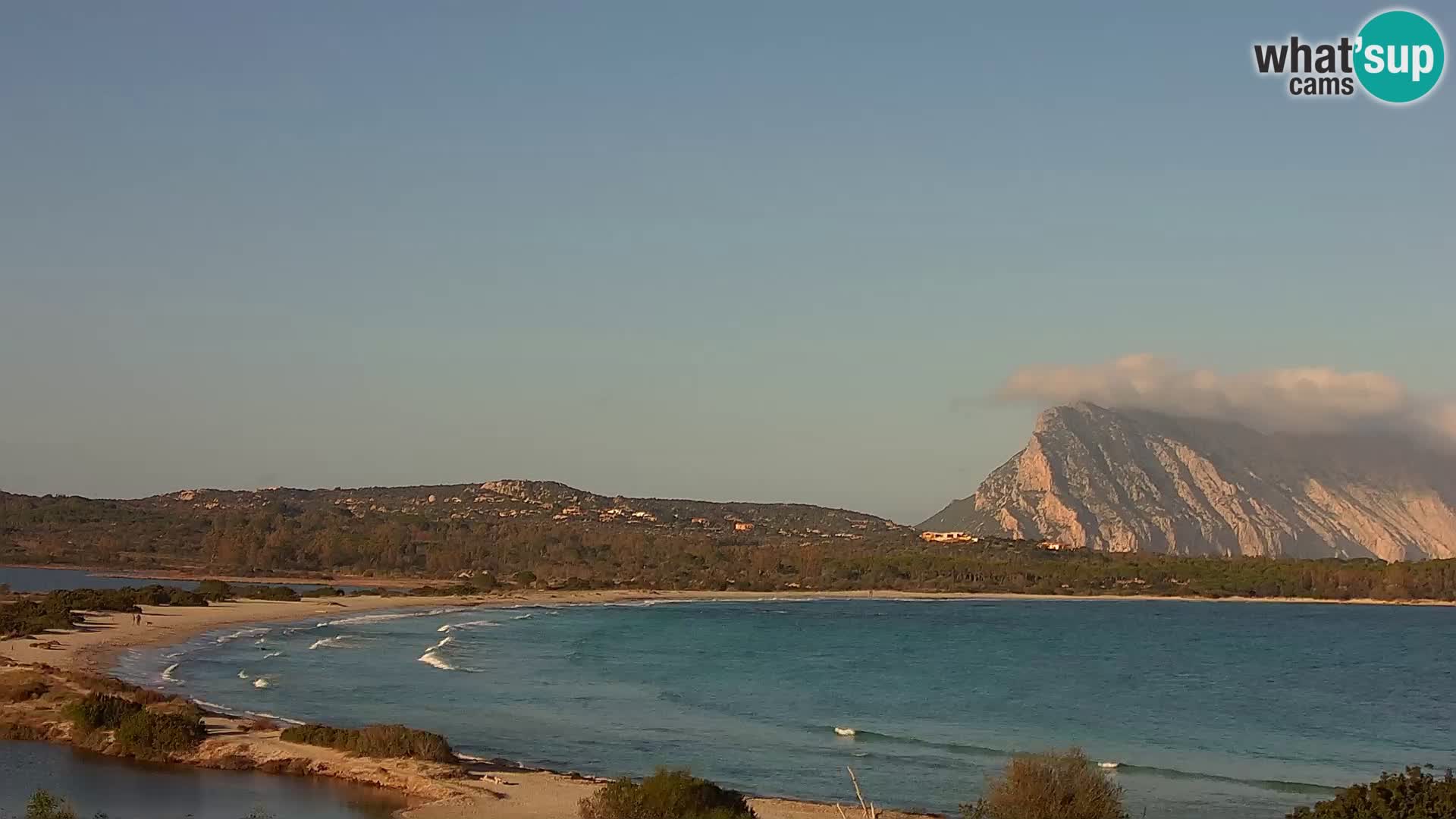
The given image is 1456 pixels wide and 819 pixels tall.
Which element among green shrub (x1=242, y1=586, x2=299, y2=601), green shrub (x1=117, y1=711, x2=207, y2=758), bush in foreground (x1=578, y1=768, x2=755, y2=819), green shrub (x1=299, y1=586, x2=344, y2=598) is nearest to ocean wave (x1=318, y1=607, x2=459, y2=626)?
green shrub (x1=242, y1=586, x2=299, y2=601)

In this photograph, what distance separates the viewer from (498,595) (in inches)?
5059

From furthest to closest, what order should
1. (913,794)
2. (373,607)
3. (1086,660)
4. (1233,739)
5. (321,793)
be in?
(373,607) → (1086,660) → (1233,739) → (913,794) → (321,793)

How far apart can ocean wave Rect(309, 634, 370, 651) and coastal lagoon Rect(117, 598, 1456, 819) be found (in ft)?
1.39

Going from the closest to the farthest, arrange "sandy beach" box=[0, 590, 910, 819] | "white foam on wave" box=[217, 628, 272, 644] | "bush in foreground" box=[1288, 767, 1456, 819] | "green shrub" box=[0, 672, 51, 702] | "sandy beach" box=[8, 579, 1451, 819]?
"bush in foreground" box=[1288, 767, 1456, 819] < "sandy beach" box=[0, 590, 910, 819] < "sandy beach" box=[8, 579, 1451, 819] < "green shrub" box=[0, 672, 51, 702] < "white foam on wave" box=[217, 628, 272, 644]

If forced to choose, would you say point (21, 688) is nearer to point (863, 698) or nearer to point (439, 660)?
point (439, 660)

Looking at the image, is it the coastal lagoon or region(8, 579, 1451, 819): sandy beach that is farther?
the coastal lagoon

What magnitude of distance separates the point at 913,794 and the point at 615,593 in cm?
11550

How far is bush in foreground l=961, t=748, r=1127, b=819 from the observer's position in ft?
76.2

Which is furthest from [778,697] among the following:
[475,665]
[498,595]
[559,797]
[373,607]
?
[498,595]

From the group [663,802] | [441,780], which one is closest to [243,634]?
[441,780]

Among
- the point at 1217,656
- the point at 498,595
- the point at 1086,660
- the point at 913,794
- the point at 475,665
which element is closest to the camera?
the point at 913,794

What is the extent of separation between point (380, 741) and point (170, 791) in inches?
216

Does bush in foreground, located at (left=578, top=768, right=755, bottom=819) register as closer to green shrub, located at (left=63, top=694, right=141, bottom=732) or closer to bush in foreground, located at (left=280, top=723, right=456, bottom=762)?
bush in foreground, located at (left=280, top=723, right=456, bottom=762)

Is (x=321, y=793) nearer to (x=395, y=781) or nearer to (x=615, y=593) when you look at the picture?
(x=395, y=781)
